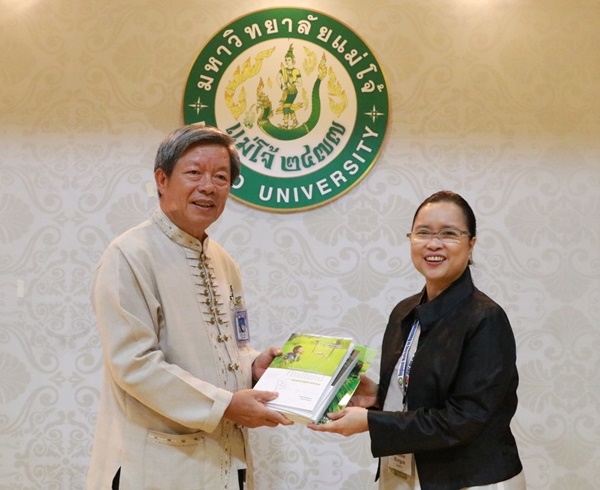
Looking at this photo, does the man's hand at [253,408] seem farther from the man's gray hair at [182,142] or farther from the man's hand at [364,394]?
the man's gray hair at [182,142]

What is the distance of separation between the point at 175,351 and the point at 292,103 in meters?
1.31

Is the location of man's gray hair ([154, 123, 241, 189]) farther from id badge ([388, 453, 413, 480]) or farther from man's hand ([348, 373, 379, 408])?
id badge ([388, 453, 413, 480])

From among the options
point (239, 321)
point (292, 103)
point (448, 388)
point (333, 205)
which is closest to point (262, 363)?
point (239, 321)

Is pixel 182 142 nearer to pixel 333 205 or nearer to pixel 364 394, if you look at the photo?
pixel 364 394

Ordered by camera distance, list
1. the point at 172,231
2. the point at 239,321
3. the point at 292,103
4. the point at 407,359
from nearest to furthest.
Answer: the point at 407,359, the point at 172,231, the point at 239,321, the point at 292,103

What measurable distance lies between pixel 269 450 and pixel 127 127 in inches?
55.5

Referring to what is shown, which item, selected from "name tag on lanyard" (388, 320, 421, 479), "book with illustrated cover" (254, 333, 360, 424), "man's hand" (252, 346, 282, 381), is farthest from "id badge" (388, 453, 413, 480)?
"man's hand" (252, 346, 282, 381)

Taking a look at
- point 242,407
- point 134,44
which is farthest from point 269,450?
point 134,44

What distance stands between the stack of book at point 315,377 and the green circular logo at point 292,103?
3.22ft

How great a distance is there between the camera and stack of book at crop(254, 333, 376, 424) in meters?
1.66

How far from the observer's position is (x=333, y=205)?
2701mm

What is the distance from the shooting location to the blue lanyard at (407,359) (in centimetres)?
171

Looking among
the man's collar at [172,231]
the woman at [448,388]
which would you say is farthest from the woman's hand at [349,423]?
the man's collar at [172,231]

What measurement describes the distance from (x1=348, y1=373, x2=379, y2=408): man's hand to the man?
25cm
